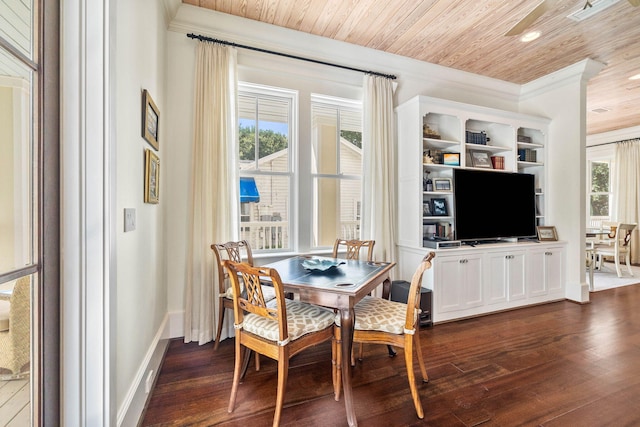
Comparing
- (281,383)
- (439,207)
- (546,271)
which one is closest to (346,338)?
(281,383)

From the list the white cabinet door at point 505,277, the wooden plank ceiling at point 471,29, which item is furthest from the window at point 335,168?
the white cabinet door at point 505,277

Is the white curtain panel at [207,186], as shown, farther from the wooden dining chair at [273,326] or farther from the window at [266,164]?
the wooden dining chair at [273,326]

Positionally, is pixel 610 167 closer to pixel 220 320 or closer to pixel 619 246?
pixel 619 246

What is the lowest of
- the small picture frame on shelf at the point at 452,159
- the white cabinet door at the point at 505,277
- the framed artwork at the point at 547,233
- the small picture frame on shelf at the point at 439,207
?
the white cabinet door at the point at 505,277

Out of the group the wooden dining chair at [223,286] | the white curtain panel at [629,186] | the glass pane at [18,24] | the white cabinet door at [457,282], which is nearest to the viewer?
the glass pane at [18,24]

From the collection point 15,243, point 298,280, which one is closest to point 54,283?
point 15,243

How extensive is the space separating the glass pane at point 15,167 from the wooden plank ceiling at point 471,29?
7.45 ft

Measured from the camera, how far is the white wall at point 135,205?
150 centimetres

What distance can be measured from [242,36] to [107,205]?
96.2 inches

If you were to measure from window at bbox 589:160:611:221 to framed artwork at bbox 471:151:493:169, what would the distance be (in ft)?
18.9

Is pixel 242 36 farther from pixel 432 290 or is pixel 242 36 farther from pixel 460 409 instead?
pixel 460 409

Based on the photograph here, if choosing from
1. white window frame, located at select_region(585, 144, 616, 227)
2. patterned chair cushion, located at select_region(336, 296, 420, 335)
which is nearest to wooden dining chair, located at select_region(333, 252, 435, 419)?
patterned chair cushion, located at select_region(336, 296, 420, 335)

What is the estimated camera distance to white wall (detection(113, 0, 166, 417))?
58.9 inches

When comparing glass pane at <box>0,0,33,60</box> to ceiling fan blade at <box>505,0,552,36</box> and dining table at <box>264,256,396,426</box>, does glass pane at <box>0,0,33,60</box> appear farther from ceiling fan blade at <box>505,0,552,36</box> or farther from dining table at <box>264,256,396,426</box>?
ceiling fan blade at <box>505,0,552,36</box>
